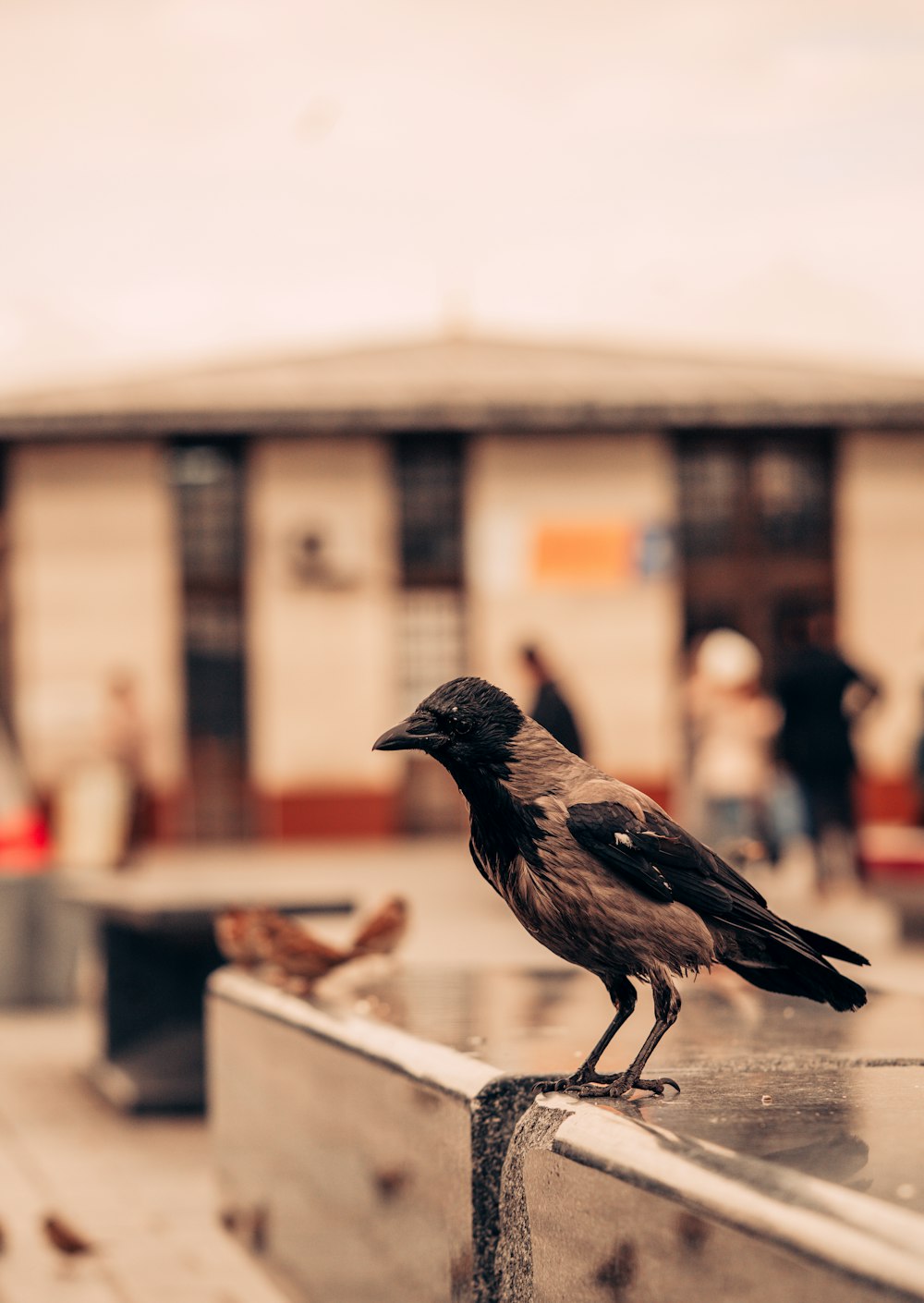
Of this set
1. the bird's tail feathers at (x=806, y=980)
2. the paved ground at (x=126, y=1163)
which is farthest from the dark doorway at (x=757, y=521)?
the bird's tail feathers at (x=806, y=980)

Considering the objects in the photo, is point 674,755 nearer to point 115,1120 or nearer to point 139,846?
point 139,846

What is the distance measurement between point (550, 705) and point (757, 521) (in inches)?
562

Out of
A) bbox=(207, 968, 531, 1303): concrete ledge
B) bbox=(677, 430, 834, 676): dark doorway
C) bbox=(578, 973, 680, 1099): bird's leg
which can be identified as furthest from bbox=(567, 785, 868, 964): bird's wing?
bbox=(677, 430, 834, 676): dark doorway

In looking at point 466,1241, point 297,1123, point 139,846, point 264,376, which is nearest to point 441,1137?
point 466,1241

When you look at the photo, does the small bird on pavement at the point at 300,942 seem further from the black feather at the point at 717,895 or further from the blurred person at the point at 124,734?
the blurred person at the point at 124,734

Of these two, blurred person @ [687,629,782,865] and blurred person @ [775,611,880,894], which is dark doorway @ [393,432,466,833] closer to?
blurred person @ [687,629,782,865]

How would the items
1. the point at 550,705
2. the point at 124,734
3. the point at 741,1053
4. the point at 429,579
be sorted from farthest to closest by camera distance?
the point at 429,579, the point at 124,734, the point at 550,705, the point at 741,1053

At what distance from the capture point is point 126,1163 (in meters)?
7.30

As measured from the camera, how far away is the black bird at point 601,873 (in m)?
2.84

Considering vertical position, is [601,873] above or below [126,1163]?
above

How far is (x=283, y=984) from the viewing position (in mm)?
5230

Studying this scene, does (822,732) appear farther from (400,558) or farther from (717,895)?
(400,558)

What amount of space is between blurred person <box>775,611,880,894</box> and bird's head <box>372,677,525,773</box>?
908cm

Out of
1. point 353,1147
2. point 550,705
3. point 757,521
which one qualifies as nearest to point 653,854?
point 353,1147
